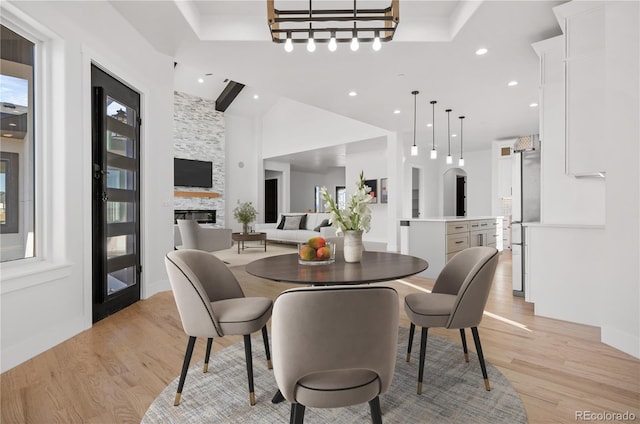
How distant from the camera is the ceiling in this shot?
10.1ft

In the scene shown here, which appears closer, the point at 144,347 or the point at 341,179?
the point at 144,347

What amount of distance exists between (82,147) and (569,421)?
3661mm

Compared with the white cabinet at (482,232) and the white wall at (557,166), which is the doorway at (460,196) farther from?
the white wall at (557,166)

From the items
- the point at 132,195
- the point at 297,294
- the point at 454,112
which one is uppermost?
the point at 454,112

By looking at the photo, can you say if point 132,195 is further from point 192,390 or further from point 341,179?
point 341,179

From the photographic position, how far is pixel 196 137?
9.28 metres

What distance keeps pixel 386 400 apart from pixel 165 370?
4.41 feet

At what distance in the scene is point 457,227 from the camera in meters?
4.98

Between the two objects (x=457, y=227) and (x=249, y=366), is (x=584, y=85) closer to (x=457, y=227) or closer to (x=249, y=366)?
(x=457, y=227)

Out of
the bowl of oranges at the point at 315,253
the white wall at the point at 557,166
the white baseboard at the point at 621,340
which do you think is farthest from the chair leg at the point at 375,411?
the white wall at the point at 557,166

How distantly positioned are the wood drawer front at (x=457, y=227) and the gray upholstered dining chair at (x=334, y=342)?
397 centimetres

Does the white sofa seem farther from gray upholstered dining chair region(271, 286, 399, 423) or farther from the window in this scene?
gray upholstered dining chair region(271, 286, 399, 423)

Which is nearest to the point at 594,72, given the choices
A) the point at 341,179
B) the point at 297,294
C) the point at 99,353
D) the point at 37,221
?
the point at 297,294

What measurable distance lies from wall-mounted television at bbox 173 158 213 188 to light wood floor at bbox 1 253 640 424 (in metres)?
6.34
